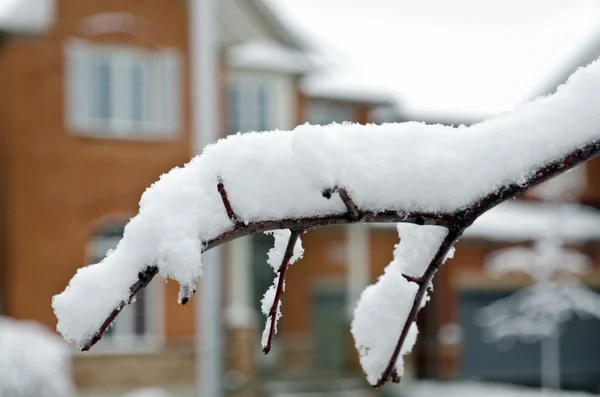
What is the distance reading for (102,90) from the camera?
532 inches

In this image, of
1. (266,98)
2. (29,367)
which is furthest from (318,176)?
(266,98)

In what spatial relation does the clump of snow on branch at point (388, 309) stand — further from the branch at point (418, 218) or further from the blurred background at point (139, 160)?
the blurred background at point (139, 160)

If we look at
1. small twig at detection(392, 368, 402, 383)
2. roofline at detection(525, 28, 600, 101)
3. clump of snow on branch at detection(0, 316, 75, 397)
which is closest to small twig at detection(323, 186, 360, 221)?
small twig at detection(392, 368, 402, 383)

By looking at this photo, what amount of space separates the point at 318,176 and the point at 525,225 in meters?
18.5

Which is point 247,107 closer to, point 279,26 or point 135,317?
point 279,26

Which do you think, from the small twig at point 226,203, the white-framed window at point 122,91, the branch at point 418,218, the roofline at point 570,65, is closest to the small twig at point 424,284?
the branch at point 418,218

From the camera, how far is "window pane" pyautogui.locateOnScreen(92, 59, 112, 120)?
13.5m

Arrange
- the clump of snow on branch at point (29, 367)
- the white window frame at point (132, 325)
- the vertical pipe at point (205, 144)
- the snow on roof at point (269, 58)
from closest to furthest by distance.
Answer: the clump of snow on branch at point (29, 367) → the vertical pipe at point (205, 144) → the white window frame at point (132, 325) → the snow on roof at point (269, 58)

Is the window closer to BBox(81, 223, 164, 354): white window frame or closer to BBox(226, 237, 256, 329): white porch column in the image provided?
BBox(226, 237, 256, 329): white porch column

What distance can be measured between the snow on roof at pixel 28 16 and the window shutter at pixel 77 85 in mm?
524

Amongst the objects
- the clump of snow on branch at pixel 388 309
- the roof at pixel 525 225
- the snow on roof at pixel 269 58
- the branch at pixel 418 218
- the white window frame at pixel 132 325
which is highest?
the snow on roof at pixel 269 58

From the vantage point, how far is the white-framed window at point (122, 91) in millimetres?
13391

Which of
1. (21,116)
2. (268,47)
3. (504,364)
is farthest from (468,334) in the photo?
(21,116)

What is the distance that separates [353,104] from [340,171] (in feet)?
58.9
